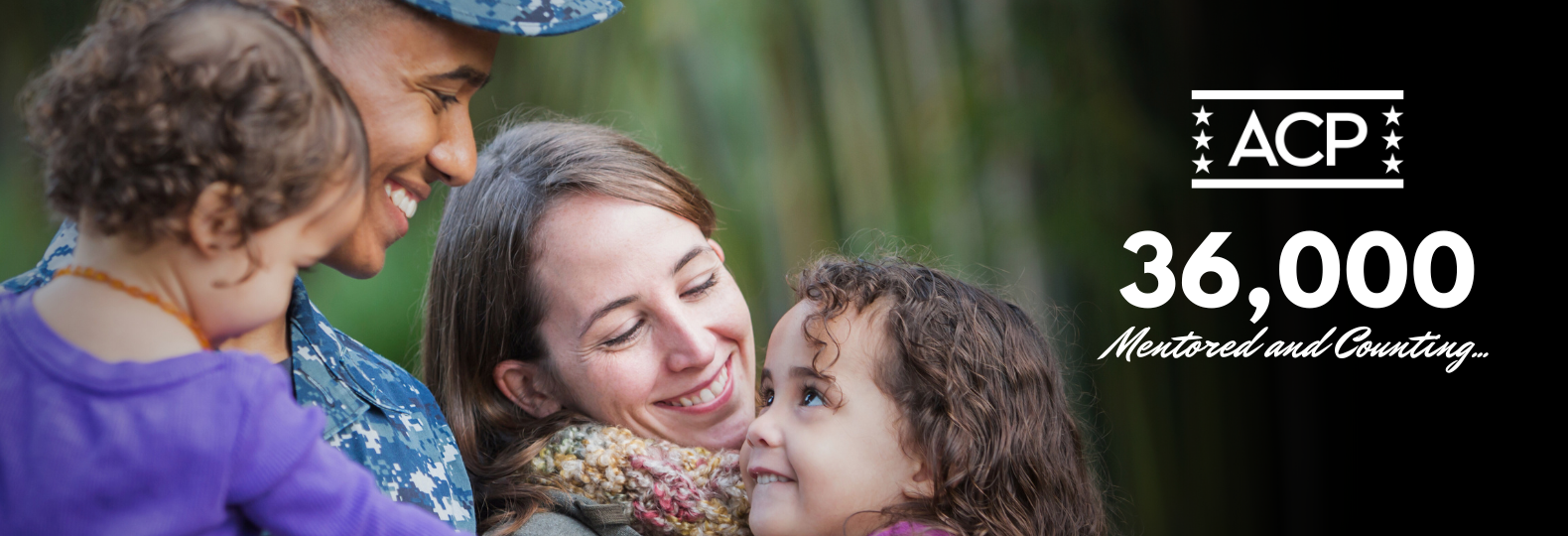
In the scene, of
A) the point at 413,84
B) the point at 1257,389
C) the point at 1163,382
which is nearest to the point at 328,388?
the point at 413,84

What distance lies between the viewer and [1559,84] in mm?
3803

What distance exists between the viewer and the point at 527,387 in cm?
190

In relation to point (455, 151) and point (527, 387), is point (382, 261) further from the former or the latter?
point (527, 387)

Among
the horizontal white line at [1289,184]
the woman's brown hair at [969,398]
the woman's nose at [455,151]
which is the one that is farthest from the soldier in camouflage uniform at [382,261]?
the horizontal white line at [1289,184]

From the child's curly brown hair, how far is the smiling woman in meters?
0.86

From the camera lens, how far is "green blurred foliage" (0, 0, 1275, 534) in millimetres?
3637

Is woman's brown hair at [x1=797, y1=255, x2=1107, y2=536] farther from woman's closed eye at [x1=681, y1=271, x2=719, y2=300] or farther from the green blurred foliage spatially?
the green blurred foliage

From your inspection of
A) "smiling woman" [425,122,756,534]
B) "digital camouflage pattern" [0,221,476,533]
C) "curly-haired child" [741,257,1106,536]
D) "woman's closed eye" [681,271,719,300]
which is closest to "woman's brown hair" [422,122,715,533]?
"smiling woman" [425,122,756,534]

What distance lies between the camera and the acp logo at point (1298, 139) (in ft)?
12.3

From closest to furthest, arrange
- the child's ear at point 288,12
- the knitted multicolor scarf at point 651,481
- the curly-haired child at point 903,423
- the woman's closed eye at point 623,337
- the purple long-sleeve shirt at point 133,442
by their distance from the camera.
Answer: the purple long-sleeve shirt at point 133,442 < the child's ear at point 288,12 < the curly-haired child at point 903,423 < the knitted multicolor scarf at point 651,481 < the woman's closed eye at point 623,337

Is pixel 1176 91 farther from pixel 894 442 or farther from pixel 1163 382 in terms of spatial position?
pixel 894 442

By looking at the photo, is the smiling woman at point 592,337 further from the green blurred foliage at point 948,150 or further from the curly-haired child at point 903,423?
the green blurred foliage at point 948,150

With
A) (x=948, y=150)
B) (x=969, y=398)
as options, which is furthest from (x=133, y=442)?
(x=948, y=150)

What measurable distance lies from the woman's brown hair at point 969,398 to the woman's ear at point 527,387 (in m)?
0.50
